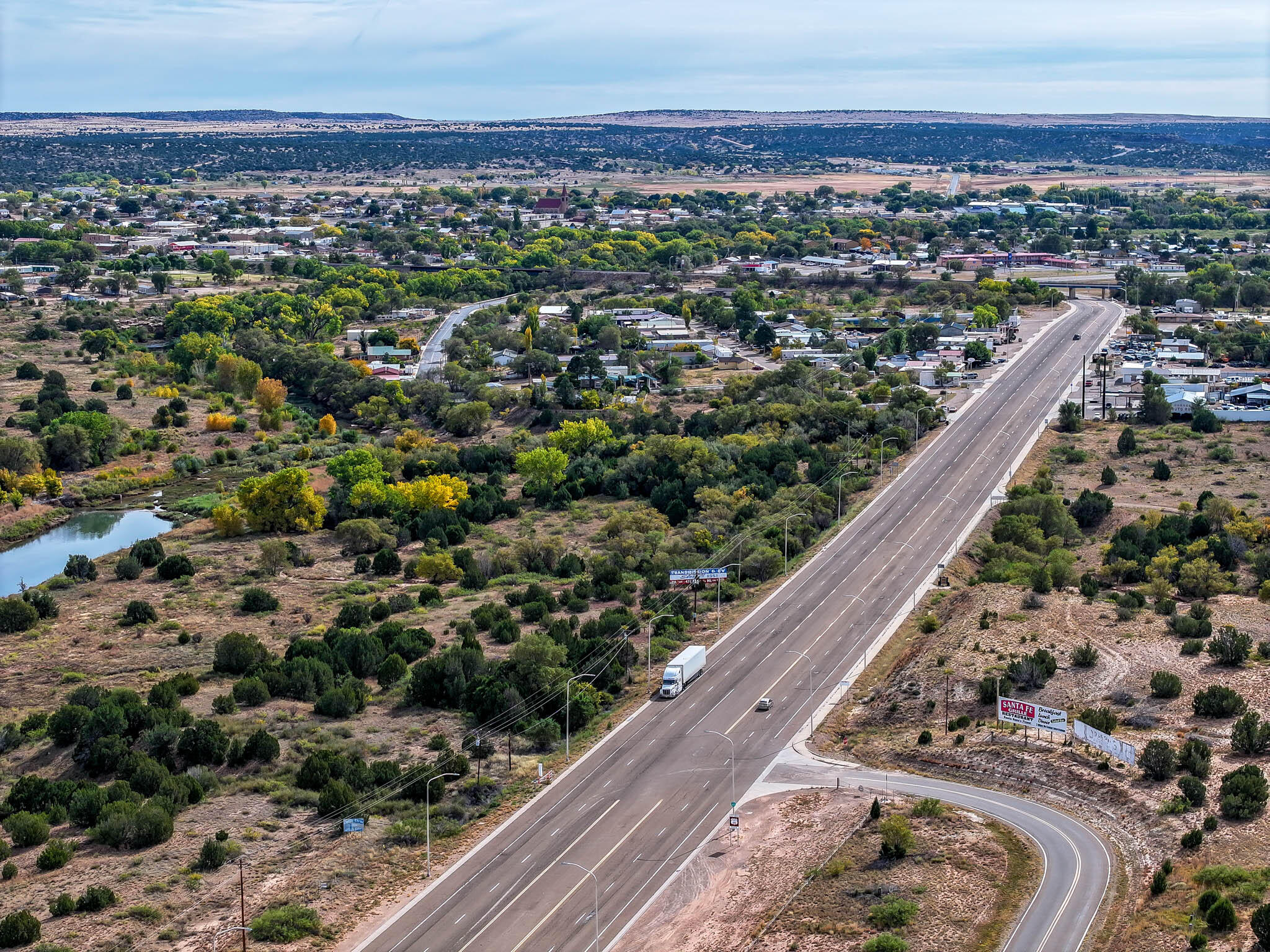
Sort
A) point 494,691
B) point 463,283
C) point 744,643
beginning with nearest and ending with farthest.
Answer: point 494,691
point 744,643
point 463,283

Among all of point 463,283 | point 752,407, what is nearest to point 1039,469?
point 752,407

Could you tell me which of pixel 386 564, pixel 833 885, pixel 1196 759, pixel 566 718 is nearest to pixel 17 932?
pixel 566 718

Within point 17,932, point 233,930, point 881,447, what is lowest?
point 233,930

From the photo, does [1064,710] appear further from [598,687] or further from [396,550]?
[396,550]

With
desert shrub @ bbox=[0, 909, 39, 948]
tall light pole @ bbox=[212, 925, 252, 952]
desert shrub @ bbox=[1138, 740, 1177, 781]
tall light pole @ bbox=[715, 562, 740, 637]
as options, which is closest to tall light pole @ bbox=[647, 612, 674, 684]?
tall light pole @ bbox=[715, 562, 740, 637]

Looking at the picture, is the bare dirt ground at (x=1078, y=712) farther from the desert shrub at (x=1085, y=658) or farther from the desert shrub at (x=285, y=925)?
the desert shrub at (x=285, y=925)

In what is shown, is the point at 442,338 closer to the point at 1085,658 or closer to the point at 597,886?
the point at 1085,658

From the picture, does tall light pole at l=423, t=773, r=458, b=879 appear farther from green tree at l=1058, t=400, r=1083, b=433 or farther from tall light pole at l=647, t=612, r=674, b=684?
green tree at l=1058, t=400, r=1083, b=433
